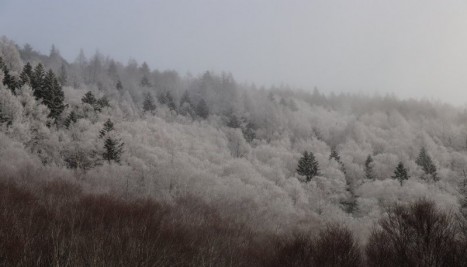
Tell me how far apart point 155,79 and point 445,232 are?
426 feet

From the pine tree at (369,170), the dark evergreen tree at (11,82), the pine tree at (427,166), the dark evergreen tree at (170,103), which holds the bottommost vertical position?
the pine tree at (369,170)

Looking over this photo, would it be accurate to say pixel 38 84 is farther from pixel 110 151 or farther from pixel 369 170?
pixel 369 170

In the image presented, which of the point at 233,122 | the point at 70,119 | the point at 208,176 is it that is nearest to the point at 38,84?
the point at 70,119

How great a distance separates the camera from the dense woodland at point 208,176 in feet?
62.4

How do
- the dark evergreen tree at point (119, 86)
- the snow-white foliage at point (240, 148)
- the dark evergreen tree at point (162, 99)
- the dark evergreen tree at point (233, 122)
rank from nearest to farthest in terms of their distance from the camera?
the snow-white foliage at point (240, 148) < the dark evergreen tree at point (162, 99) < the dark evergreen tree at point (233, 122) < the dark evergreen tree at point (119, 86)

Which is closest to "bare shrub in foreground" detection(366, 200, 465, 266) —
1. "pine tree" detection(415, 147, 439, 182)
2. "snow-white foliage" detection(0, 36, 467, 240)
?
"snow-white foliage" detection(0, 36, 467, 240)

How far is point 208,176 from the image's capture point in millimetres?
68125

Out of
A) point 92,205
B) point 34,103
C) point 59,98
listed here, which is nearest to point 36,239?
point 92,205

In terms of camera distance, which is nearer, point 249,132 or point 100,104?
point 100,104

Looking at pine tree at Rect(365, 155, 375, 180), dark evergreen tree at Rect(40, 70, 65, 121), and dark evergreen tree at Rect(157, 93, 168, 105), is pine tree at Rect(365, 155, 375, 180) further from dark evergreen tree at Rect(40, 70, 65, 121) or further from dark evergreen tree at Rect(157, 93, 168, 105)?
dark evergreen tree at Rect(40, 70, 65, 121)

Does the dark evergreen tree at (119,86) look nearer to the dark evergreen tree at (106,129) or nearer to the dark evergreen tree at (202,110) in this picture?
the dark evergreen tree at (202,110)

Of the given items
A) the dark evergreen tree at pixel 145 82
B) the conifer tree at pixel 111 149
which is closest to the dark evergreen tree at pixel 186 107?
the dark evergreen tree at pixel 145 82

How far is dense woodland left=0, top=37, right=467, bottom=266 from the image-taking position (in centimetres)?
1903

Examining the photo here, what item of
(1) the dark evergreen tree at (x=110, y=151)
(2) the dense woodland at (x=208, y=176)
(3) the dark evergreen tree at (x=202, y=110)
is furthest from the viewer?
(3) the dark evergreen tree at (x=202, y=110)
